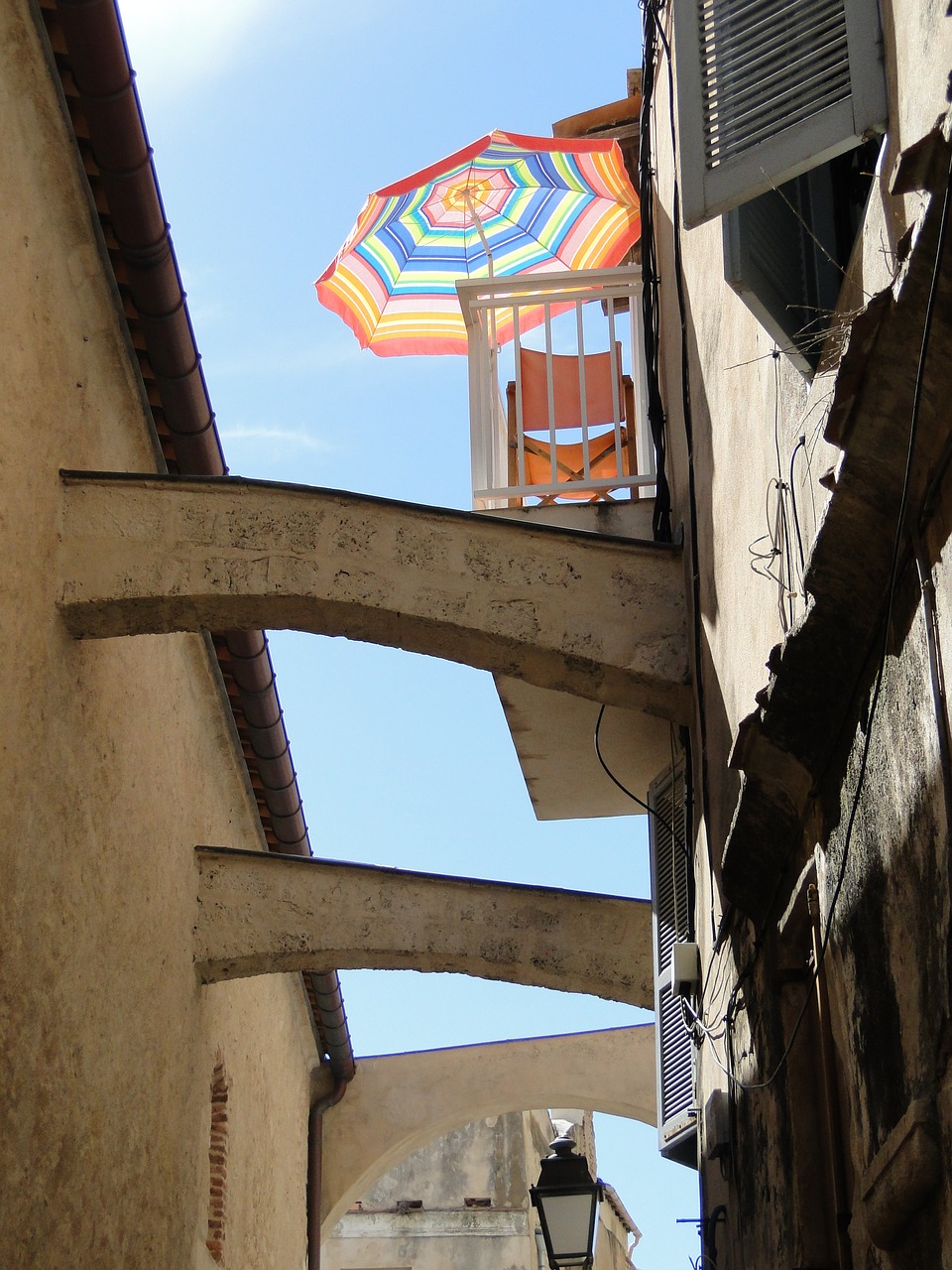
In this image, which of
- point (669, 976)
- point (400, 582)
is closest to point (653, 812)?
point (669, 976)

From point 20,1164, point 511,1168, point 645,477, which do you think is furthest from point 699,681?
point 511,1168

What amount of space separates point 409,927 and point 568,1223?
2673mm

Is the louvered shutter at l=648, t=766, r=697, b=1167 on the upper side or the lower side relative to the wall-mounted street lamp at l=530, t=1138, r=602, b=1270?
upper

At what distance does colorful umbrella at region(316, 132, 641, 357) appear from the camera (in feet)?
35.2


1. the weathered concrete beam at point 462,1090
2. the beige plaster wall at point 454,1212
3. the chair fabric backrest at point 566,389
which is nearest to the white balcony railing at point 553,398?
the chair fabric backrest at point 566,389

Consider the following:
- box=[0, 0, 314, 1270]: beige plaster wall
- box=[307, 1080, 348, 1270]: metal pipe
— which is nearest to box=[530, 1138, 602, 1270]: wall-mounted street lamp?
box=[0, 0, 314, 1270]: beige plaster wall

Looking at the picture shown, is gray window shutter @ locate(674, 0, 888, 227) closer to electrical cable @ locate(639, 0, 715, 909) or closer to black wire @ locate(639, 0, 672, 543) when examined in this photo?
electrical cable @ locate(639, 0, 715, 909)

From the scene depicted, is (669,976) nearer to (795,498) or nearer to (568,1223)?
(568,1223)

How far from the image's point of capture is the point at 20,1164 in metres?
6.39

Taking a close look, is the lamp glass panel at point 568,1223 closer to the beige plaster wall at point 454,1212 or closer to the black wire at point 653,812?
the black wire at point 653,812

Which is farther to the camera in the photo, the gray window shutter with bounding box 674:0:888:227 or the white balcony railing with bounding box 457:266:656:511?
the white balcony railing with bounding box 457:266:656:511

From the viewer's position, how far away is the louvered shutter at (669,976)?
24.4 feet

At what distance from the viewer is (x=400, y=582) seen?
21.4ft

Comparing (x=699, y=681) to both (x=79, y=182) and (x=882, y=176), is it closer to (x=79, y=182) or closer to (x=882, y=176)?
(x=882, y=176)
